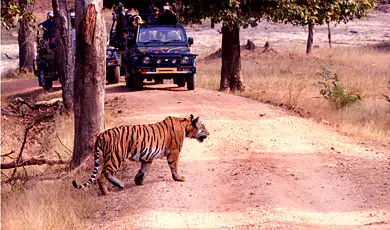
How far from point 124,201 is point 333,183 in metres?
3.01

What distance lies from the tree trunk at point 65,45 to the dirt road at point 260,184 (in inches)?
138

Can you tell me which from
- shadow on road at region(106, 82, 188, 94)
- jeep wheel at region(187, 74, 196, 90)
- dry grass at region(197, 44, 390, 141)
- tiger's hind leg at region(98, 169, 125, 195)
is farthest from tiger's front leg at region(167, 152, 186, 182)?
shadow on road at region(106, 82, 188, 94)

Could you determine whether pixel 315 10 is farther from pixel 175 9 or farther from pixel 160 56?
pixel 160 56

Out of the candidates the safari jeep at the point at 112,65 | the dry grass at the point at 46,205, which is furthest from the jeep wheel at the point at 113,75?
the dry grass at the point at 46,205

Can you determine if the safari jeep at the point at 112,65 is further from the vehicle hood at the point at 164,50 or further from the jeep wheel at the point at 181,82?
the vehicle hood at the point at 164,50

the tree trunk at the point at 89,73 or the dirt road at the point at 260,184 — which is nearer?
the dirt road at the point at 260,184

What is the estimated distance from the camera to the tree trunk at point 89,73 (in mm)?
12000

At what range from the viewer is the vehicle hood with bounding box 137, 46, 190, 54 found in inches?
837

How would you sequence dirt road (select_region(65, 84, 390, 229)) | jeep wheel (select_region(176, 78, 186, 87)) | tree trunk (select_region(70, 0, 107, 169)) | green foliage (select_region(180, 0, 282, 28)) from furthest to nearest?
jeep wheel (select_region(176, 78, 186, 87)) → green foliage (select_region(180, 0, 282, 28)) → tree trunk (select_region(70, 0, 107, 169)) → dirt road (select_region(65, 84, 390, 229))

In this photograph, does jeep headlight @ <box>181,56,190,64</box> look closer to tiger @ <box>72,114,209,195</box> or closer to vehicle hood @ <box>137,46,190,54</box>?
vehicle hood @ <box>137,46,190,54</box>

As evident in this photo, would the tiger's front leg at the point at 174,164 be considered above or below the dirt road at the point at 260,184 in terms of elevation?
above

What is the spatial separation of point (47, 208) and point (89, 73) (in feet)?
9.45

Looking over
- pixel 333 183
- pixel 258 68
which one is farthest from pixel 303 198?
pixel 258 68

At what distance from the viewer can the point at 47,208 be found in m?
10.0
